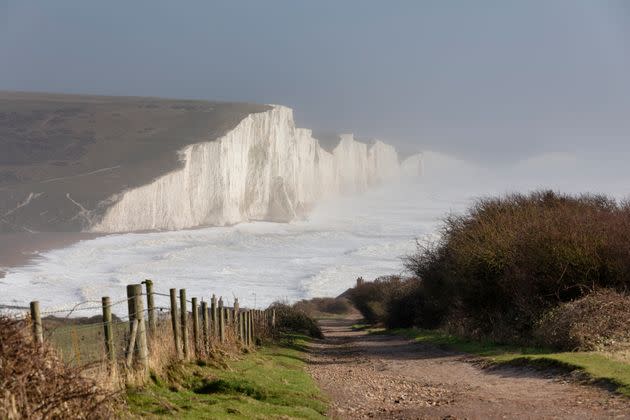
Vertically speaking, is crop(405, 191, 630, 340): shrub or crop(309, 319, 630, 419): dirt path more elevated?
crop(405, 191, 630, 340): shrub

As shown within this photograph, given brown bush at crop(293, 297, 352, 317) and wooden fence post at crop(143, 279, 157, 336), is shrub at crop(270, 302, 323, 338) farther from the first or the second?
wooden fence post at crop(143, 279, 157, 336)

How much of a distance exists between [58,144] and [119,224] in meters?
37.5

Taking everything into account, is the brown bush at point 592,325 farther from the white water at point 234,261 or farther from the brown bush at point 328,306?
the brown bush at point 328,306

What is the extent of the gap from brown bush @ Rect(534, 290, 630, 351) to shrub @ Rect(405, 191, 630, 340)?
1905 mm

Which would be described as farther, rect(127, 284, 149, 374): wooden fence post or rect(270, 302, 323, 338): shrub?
rect(270, 302, 323, 338): shrub

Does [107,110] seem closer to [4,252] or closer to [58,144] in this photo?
[58,144]

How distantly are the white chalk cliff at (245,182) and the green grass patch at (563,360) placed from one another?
244 ft

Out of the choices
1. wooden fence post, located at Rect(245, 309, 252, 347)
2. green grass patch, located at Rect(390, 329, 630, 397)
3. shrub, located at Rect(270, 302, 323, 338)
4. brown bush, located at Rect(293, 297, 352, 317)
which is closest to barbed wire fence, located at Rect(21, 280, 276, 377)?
wooden fence post, located at Rect(245, 309, 252, 347)

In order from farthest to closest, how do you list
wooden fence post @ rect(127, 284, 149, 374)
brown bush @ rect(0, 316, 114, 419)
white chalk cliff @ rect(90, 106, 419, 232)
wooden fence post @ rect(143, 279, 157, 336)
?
white chalk cliff @ rect(90, 106, 419, 232), wooden fence post @ rect(143, 279, 157, 336), wooden fence post @ rect(127, 284, 149, 374), brown bush @ rect(0, 316, 114, 419)

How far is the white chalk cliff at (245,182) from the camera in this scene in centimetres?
9969

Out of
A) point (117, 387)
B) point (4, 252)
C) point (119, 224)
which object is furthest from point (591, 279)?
point (119, 224)

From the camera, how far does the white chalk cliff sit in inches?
3925

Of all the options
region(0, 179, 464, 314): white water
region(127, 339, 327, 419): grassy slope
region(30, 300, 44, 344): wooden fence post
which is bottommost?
region(127, 339, 327, 419): grassy slope

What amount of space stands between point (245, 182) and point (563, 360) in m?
104
